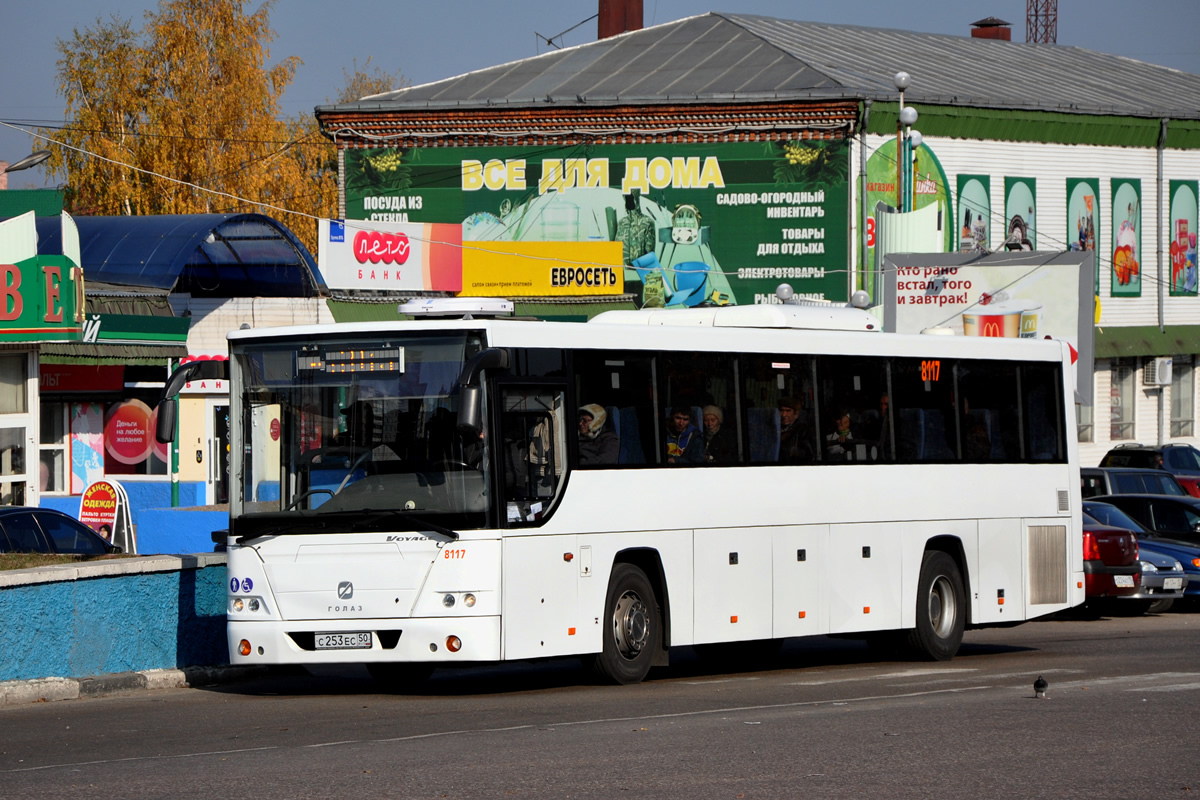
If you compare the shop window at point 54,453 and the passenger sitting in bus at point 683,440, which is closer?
the passenger sitting in bus at point 683,440

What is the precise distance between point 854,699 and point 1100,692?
198cm

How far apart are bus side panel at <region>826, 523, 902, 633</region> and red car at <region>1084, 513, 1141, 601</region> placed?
21.3 ft

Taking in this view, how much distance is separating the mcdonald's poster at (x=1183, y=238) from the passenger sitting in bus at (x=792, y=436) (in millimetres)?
34699

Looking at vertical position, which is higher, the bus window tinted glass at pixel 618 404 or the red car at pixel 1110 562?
the bus window tinted glass at pixel 618 404

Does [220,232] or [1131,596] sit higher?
[220,232]

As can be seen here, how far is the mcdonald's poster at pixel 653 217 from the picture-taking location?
131 feet

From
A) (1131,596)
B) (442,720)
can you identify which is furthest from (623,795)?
(1131,596)

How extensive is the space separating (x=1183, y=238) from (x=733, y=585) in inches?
1435

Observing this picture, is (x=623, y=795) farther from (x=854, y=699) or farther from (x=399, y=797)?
(x=854, y=699)

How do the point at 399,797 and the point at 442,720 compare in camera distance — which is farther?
the point at 442,720

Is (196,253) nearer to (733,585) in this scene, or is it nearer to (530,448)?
(733,585)

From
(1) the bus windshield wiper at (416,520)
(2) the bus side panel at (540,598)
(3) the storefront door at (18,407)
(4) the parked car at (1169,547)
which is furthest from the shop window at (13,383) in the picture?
(4) the parked car at (1169,547)

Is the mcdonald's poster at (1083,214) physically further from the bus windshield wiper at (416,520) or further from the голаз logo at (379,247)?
the bus windshield wiper at (416,520)

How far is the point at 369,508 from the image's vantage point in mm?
12586
